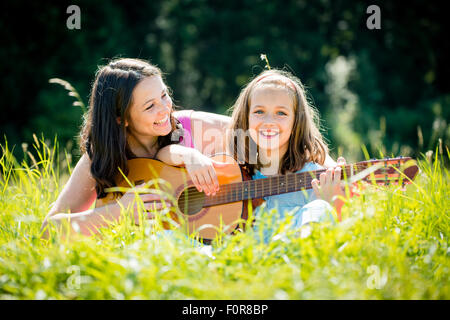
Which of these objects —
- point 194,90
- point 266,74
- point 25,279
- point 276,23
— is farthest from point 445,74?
point 25,279

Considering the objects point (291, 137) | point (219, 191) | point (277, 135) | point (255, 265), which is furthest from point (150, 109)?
point (255, 265)

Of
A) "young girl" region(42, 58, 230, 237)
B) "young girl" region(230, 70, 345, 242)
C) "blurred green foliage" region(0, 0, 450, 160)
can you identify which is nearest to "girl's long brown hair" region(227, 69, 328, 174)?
"young girl" region(230, 70, 345, 242)

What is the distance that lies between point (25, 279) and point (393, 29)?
380 inches

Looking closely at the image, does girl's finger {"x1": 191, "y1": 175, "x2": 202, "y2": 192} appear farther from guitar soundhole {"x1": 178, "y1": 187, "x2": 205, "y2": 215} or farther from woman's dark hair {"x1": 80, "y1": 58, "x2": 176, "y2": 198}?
woman's dark hair {"x1": 80, "y1": 58, "x2": 176, "y2": 198}

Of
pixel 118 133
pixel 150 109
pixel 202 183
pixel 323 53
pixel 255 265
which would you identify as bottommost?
pixel 255 265

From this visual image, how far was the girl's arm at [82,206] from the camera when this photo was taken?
250 centimetres

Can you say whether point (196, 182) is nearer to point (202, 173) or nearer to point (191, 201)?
point (202, 173)

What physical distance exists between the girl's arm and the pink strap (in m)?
0.63

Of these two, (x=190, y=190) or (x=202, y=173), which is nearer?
(x=202, y=173)

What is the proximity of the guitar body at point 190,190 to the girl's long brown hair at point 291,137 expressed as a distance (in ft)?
0.77

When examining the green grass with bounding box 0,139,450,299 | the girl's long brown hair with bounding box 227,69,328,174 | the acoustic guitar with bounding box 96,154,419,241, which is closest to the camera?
the green grass with bounding box 0,139,450,299

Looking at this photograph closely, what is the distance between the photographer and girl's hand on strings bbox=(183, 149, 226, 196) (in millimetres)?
2570

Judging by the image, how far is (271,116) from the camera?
2.74 meters

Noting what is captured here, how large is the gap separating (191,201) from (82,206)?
721mm
